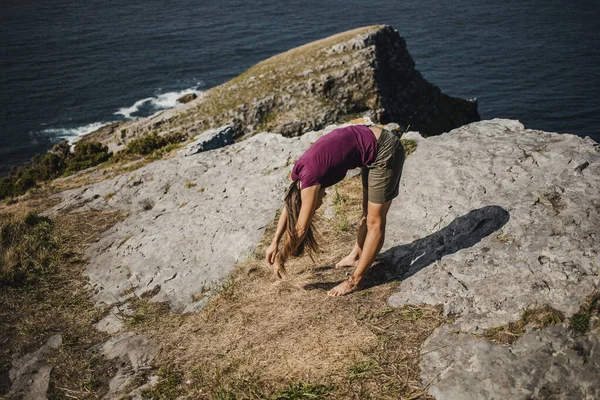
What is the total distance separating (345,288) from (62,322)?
15.9 ft

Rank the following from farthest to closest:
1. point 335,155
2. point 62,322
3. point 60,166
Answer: point 60,166 < point 62,322 < point 335,155

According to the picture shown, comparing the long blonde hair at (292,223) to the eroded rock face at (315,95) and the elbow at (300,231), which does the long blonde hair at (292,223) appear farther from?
the eroded rock face at (315,95)

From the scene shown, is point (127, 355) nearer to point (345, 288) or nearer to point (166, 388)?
point (166, 388)

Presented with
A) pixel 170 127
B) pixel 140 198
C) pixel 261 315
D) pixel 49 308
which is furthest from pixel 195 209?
pixel 170 127

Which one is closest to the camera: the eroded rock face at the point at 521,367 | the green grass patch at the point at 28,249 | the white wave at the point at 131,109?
the eroded rock face at the point at 521,367

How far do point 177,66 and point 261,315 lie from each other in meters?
67.1

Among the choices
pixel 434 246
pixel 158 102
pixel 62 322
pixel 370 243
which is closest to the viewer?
pixel 370 243

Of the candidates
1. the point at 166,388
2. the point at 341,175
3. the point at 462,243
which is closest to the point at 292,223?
the point at 341,175

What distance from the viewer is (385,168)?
510 cm

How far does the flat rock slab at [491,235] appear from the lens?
498cm

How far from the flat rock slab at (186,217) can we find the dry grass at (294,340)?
0.78 meters

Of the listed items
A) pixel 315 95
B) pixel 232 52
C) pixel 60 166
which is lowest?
pixel 60 166

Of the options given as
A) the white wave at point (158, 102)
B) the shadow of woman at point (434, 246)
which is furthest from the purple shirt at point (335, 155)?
the white wave at point (158, 102)

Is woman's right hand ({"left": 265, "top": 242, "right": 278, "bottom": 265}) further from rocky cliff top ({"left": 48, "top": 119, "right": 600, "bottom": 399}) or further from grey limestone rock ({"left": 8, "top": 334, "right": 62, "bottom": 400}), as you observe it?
grey limestone rock ({"left": 8, "top": 334, "right": 62, "bottom": 400})
